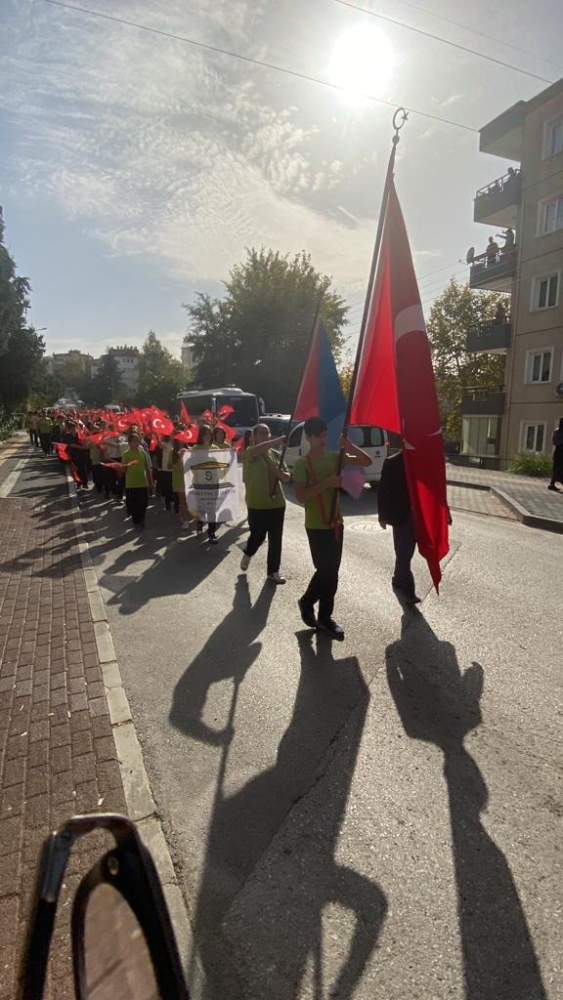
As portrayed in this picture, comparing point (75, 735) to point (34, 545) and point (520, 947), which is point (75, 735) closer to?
point (520, 947)

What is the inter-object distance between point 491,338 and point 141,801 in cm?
2643

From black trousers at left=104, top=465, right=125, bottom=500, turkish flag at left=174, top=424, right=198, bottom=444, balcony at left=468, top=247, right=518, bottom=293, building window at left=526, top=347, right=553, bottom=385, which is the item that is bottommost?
black trousers at left=104, top=465, right=125, bottom=500

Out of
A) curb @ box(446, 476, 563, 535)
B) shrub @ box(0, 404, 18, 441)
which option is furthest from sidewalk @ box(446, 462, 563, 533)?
shrub @ box(0, 404, 18, 441)

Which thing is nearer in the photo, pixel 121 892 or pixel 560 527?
pixel 121 892

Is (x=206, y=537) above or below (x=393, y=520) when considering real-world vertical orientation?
below

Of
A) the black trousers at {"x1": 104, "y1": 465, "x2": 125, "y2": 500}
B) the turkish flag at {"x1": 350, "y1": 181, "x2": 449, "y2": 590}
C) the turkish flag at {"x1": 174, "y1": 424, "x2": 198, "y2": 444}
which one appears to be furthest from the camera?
the black trousers at {"x1": 104, "y1": 465, "x2": 125, "y2": 500}

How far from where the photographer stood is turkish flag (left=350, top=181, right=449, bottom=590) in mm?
4312

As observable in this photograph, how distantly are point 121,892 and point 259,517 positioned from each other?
5.75 meters

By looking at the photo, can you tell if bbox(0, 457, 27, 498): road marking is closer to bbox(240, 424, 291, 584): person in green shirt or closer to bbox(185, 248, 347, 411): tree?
bbox(240, 424, 291, 584): person in green shirt

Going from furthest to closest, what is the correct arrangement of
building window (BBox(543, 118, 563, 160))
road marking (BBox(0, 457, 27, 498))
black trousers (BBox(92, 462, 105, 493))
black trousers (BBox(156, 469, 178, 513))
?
building window (BBox(543, 118, 563, 160)) → road marking (BBox(0, 457, 27, 498)) → black trousers (BBox(92, 462, 105, 493)) → black trousers (BBox(156, 469, 178, 513))

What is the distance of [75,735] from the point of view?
138 inches

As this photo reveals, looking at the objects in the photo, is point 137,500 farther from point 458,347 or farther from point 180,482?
point 458,347

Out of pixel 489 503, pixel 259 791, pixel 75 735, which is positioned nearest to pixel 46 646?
pixel 75 735

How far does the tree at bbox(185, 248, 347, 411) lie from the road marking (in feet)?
70.9
